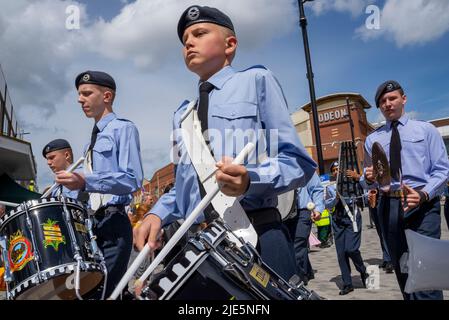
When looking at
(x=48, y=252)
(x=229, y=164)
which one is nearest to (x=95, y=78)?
(x=48, y=252)

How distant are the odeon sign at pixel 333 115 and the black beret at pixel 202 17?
6307 cm

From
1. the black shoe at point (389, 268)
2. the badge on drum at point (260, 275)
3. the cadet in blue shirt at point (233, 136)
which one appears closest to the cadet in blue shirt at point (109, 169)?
the cadet in blue shirt at point (233, 136)

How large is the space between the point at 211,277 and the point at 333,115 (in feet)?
215

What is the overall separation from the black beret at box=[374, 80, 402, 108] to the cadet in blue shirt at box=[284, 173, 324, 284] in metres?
2.40

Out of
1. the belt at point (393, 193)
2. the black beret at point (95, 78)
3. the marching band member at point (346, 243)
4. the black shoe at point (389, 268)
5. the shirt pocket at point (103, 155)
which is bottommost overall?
the black shoe at point (389, 268)

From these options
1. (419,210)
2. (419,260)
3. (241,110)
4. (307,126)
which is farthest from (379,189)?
(307,126)

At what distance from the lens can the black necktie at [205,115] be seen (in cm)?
181

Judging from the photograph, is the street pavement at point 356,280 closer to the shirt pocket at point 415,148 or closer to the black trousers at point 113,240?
the shirt pocket at point 415,148

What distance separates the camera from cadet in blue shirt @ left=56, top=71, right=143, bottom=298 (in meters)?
3.19

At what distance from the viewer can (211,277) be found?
1356mm

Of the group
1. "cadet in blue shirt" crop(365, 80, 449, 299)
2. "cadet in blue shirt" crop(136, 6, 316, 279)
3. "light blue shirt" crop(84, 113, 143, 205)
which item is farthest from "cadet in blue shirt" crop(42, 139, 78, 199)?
"cadet in blue shirt" crop(365, 80, 449, 299)

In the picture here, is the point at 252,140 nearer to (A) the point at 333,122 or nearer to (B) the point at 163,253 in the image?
(B) the point at 163,253
